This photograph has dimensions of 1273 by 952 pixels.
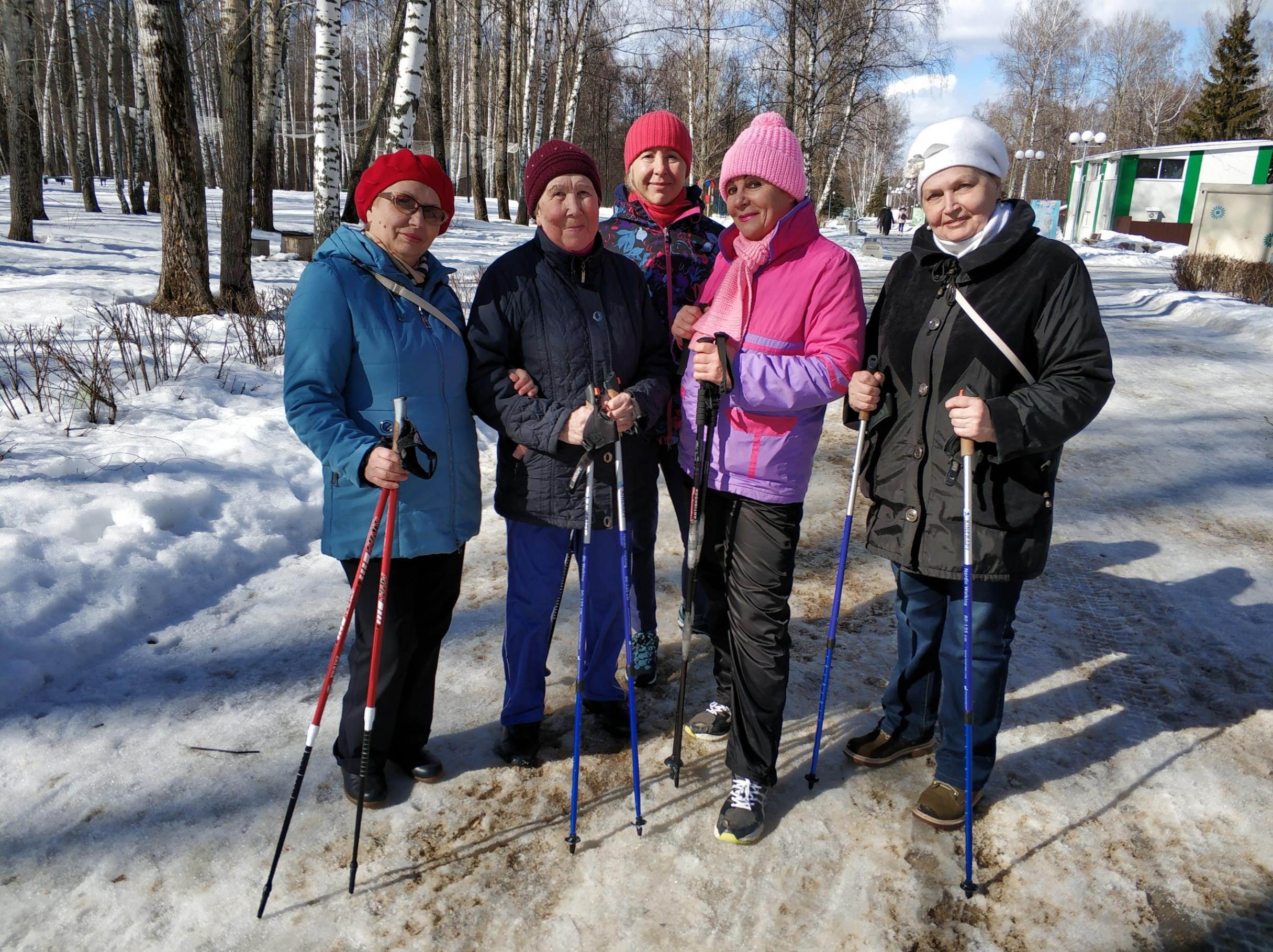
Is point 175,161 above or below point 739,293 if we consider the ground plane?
above

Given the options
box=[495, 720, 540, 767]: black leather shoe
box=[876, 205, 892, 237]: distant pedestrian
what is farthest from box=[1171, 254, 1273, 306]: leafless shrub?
box=[876, 205, 892, 237]: distant pedestrian

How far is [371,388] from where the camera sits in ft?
7.97

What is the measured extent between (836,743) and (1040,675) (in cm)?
109

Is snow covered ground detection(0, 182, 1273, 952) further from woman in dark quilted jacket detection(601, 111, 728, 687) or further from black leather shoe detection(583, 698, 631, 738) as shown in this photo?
woman in dark quilted jacket detection(601, 111, 728, 687)

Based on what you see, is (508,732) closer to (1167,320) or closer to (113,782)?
(113,782)

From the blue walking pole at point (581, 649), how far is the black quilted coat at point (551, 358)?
0.08 metres

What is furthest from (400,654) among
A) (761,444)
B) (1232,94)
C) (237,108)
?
(1232,94)

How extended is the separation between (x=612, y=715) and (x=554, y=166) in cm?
197

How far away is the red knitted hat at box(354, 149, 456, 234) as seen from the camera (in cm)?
246

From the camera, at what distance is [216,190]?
29859mm

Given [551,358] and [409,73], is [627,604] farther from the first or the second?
[409,73]

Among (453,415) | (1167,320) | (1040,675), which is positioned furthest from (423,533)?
(1167,320)

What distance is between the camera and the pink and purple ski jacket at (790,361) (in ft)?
8.00

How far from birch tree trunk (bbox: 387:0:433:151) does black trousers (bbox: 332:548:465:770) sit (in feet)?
31.2
